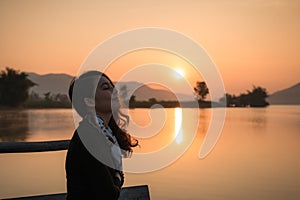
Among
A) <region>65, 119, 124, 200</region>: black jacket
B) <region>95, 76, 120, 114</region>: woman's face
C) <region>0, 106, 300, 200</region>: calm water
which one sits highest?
<region>95, 76, 120, 114</region>: woman's face

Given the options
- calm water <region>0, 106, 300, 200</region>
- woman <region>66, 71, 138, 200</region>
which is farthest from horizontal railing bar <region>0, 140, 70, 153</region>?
calm water <region>0, 106, 300, 200</region>

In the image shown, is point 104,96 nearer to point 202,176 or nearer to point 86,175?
point 86,175

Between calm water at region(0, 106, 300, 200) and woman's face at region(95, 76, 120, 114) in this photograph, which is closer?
woman's face at region(95, 76, 120, 114)

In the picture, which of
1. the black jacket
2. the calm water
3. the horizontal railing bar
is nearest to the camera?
the black jacket

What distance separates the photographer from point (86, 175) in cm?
178

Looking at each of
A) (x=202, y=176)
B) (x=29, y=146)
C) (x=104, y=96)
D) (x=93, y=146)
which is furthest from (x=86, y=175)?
(x=202, y=176)

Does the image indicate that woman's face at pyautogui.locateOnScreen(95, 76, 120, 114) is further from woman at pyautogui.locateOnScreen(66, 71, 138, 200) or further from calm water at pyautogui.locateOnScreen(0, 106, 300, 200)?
calm water at pyautogui.locateOnScreen(0, 106, 300, 200)

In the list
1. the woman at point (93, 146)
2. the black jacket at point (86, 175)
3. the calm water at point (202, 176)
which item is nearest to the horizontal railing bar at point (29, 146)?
the woman at point (93, 146)

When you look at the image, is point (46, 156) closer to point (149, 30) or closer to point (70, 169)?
point (149, 30)

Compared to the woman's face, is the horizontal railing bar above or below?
below

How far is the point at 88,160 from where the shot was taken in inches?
69.5

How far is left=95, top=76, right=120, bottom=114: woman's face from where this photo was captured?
6.45 feet

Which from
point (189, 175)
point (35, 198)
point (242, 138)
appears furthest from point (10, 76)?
point (35, 198)

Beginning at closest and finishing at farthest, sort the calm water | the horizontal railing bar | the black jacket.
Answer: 1. the black jacket
2. the horizontal railing bar
3. the calm water
